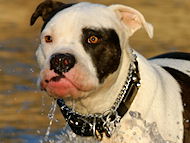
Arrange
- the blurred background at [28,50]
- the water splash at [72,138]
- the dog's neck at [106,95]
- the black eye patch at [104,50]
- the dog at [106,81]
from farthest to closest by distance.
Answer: the blurred background at [28,50] < the water splash at [72,138] < the dog's neck at [106,95] < the black eye patch at [104,50] < the dog at [106,81]

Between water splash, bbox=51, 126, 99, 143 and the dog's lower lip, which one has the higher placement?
the dog's lower lip

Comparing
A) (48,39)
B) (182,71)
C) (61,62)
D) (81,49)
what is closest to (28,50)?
(182,71)

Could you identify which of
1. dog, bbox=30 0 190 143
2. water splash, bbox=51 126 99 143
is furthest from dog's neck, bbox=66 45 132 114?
Result: water splash, bbox=51 126 99 143

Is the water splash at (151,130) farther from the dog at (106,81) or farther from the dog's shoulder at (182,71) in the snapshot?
the dog's shoulder at (182,71)

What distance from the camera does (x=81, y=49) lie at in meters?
5.90

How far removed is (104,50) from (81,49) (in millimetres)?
227

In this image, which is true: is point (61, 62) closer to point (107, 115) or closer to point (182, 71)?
point (107, 115)

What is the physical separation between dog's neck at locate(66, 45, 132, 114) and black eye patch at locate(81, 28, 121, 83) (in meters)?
0.09

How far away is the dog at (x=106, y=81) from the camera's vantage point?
→ 585 cm

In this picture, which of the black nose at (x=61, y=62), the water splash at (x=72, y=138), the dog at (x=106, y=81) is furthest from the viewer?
the water splash at (x=72, y=138)

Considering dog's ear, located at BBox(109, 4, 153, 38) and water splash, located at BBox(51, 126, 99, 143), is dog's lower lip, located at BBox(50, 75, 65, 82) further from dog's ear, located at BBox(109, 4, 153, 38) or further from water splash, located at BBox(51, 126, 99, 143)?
dog's ear, located at BBox(109, 4, 153, 38)

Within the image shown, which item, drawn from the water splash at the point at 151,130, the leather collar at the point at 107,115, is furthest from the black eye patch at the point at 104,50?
the water splash at the point at 151,130

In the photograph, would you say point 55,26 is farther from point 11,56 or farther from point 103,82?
point 11,56

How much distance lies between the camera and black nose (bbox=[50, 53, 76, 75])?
572cm
